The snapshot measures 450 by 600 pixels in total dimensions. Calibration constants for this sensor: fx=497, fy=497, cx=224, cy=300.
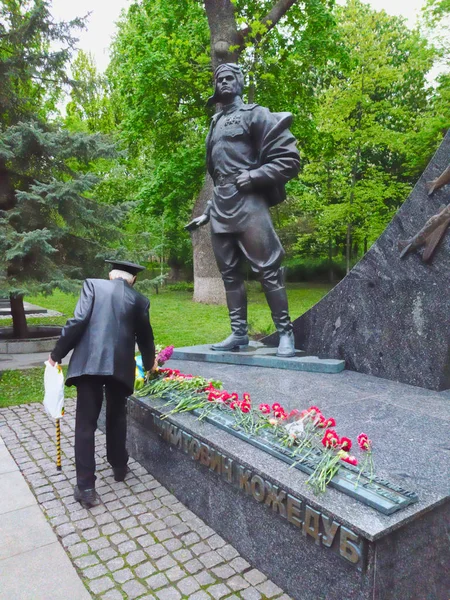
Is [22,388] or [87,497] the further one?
[22,388]

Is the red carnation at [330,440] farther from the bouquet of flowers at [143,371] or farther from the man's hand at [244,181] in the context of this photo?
the man's hand at [244,181]

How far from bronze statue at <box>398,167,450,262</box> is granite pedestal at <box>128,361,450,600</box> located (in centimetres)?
129

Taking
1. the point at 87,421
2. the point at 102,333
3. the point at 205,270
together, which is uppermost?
the point at 102,333

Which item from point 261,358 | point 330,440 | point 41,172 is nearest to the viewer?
point 330,440

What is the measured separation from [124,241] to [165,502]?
7.79 meters

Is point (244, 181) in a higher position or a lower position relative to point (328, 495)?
higher

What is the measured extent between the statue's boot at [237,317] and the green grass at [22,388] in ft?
8.96

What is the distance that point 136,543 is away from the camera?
329 cm

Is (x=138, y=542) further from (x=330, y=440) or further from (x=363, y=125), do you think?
(x=363, y=125)

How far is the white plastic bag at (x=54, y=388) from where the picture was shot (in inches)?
148

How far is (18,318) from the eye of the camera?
35.8 ft

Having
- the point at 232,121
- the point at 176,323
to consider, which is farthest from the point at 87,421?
the point at 176,323

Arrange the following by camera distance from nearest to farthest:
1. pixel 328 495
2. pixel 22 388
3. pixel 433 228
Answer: pixel 328 495, pixel 433 228, pixel 22 388

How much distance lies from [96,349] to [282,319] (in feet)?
7.78
